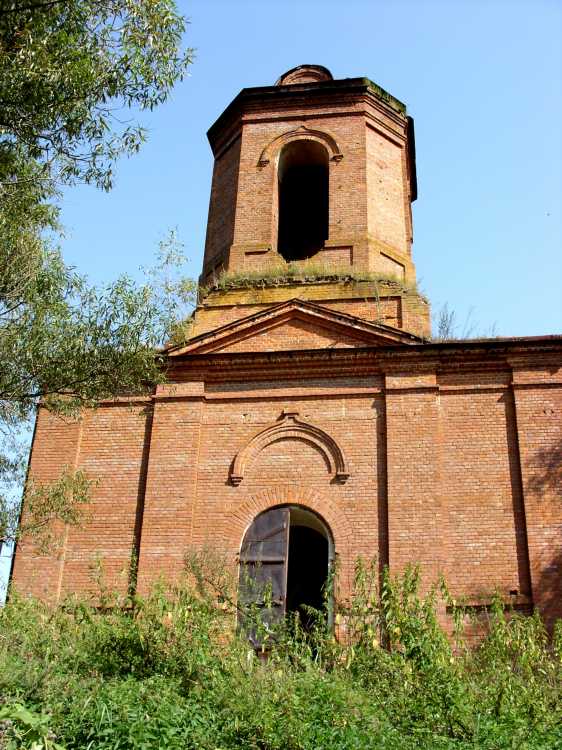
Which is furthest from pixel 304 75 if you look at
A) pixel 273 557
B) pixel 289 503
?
pixel 273 557

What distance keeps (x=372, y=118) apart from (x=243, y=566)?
8627mm

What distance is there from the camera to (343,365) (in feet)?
43.5

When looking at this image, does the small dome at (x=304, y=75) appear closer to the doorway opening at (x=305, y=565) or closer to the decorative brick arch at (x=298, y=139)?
the decorative brick arch at (x=298, y=139)

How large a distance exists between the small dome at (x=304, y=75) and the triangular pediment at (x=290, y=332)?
5.43m

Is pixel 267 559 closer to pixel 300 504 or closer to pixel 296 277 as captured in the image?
pixel 300 504

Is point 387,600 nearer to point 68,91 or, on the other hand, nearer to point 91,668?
point 91,668

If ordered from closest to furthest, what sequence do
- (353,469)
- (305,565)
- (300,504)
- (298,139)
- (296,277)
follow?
1. (300,504)
2. (353,469)
3. (305,565)
4. (296,277)
5. (298,139)

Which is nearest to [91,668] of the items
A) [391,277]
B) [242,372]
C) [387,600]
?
[387,600]

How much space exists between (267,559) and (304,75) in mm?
9515

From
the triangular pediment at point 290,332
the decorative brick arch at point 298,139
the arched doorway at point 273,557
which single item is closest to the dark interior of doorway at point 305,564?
the arched doorway at point 273,557

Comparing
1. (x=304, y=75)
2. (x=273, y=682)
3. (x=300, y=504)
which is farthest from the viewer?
(x=304, y=75)

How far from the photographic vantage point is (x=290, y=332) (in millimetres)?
13836

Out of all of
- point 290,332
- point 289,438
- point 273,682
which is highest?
point 290,332

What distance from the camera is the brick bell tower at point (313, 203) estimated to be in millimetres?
14570
